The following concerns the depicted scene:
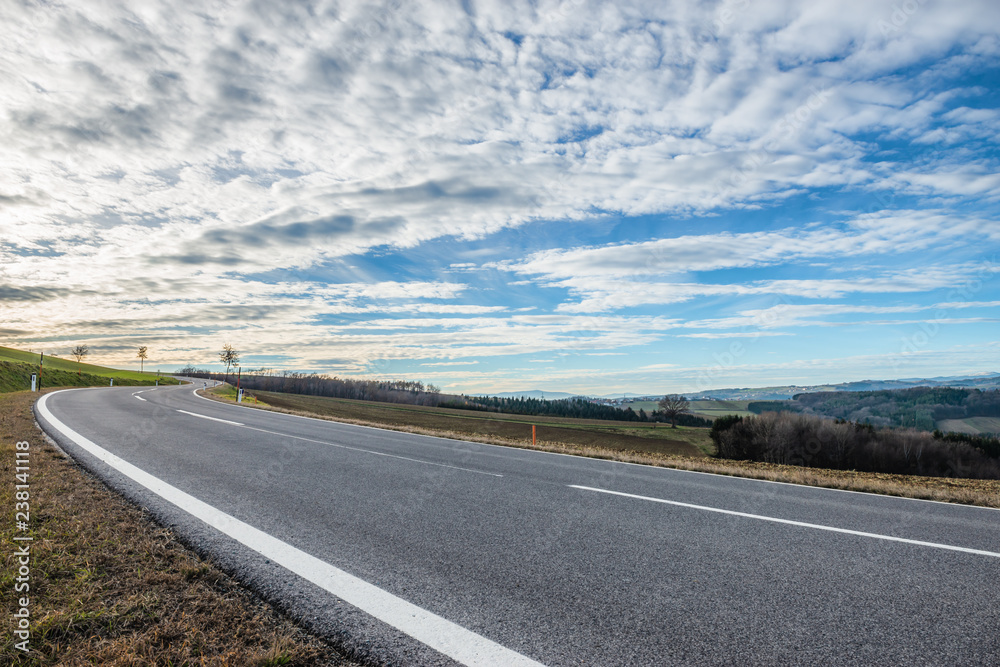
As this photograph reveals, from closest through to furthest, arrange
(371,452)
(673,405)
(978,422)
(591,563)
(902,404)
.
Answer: (591,563) < (371,452) < (902,404) < (673,405) < (978,422)

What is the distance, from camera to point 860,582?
366 centimetres

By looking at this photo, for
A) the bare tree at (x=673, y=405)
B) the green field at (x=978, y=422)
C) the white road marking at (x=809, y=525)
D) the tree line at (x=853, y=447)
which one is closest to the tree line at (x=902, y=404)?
the green field at (x=978, y=422)

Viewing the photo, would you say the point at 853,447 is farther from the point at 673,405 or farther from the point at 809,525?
the point at 673,405

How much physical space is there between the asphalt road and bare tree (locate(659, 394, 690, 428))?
232ft

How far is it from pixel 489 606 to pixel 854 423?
144 feet

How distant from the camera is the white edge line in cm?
264

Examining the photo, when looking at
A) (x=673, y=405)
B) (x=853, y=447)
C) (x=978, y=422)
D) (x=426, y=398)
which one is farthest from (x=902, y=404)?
(x=426, y=398)

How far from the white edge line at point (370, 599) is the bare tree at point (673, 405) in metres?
75.2

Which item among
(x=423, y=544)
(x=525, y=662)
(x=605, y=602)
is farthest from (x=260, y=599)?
(x=605, y=602)

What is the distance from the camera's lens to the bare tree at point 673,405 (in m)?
74.8

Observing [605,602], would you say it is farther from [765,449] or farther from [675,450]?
[675,450]

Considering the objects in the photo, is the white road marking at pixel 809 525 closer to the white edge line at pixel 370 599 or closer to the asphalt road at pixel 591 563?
the asphalt road at pixel 591 563

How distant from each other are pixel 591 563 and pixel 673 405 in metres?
76.6

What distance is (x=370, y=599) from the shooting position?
3.27 meters
